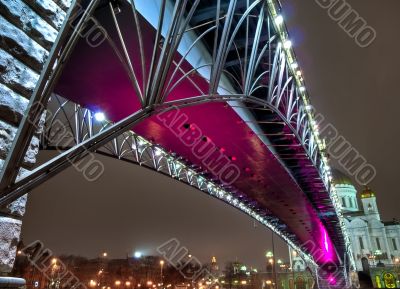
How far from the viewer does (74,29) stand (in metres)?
4.14

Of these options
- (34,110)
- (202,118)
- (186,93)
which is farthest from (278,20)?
(34,110)

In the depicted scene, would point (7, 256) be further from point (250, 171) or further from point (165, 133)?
point (250, 171)

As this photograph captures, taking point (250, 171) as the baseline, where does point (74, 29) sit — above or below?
below

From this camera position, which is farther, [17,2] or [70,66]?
[70,66]

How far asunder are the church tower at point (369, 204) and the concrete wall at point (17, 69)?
127 meters

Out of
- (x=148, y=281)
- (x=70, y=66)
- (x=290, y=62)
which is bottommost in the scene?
(x=148, y=281)

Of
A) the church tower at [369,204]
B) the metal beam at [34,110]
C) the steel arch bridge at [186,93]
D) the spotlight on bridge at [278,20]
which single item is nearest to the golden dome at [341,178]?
the church tower at [369,204]

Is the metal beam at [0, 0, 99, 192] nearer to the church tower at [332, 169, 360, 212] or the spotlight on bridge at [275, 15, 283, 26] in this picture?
the spotlight on bridge at [275, 15, 283, 26]

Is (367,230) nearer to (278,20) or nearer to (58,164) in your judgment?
(278,20)

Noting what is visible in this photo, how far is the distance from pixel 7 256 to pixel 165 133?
13.2 m

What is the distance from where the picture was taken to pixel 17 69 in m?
3.50

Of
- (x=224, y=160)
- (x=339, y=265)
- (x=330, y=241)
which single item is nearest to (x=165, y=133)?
(x=224, y=160)

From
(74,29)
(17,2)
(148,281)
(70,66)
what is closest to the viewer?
(17,2)

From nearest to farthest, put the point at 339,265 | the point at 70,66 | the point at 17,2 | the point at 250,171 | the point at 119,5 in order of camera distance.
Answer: the point at 17,2 → the point at 119,5 → the point at 70,66 → the point at 250,171 → the point at 339,265
